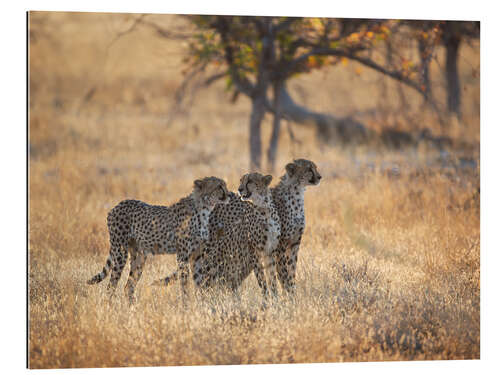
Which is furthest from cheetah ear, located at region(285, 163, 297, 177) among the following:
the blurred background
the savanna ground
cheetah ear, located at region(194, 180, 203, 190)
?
the blurred background

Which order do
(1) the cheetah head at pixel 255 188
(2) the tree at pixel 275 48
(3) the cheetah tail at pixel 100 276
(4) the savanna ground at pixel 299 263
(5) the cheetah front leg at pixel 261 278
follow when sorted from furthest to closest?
(2) the tree at pixel 275 48
(3) the cheetah tail at pixel 100 276
(5) the cheetah front leg at pixel 261 278
(1) the cheetah head at pixel 255 188
(4) the savanna ground at pixel 299 263

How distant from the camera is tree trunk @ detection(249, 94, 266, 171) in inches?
328

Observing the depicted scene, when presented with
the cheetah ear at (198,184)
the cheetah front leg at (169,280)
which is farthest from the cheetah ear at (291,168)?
the cheetah front leg at (169,280)

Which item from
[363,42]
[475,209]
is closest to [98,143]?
[363,42]

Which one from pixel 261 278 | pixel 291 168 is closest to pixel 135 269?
pixel 261 278

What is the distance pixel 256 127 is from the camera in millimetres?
8492

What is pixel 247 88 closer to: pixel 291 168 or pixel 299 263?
pixel 299 263

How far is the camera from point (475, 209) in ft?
22.2

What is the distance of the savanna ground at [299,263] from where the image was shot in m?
4.14

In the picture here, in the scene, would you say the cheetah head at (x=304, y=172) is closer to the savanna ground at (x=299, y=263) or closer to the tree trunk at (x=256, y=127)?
the savanna ground at (x=299, y=263)

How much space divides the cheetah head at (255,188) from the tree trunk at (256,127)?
3.73 meters

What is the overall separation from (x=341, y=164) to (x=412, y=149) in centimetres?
140

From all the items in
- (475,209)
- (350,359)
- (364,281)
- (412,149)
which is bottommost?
(350,359)
